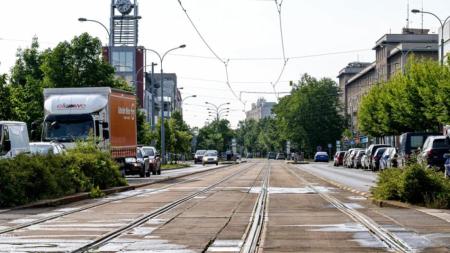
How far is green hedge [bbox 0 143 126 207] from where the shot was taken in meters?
20.4

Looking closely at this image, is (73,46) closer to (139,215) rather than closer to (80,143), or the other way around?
(80,143)

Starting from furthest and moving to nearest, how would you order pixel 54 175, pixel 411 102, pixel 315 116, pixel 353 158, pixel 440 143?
1. pixel 315 116
2. pixel 353 158
3. pixel 411 102
4. pixel 440 143
5. pixel 54 175

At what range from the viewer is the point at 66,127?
113ft

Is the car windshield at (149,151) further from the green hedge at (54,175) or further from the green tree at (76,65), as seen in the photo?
the green hedge at (54,175)

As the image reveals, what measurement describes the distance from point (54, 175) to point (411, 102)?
44.3m

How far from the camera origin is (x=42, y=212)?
18.8 meters

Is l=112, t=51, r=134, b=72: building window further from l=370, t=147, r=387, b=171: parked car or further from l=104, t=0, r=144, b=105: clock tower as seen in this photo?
l=370, t=147, r=387, b=171: parked car

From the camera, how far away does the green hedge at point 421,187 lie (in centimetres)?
1942

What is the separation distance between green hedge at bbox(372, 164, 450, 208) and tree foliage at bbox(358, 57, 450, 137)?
28348 mm

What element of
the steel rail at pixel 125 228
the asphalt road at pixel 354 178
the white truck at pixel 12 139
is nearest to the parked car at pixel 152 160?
Result: the asphalt road at pixel 354 178

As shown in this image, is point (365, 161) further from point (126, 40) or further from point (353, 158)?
point (126, 40)

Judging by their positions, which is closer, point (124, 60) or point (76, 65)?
point (76, 65)

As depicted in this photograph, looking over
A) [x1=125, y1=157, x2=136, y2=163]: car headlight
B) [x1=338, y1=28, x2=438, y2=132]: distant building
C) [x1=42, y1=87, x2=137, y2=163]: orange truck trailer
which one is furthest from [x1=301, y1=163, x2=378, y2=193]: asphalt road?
[x1=338, y1=28, x2=438, y2=132]: distant building

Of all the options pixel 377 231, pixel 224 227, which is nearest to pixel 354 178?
pixel 224 227
